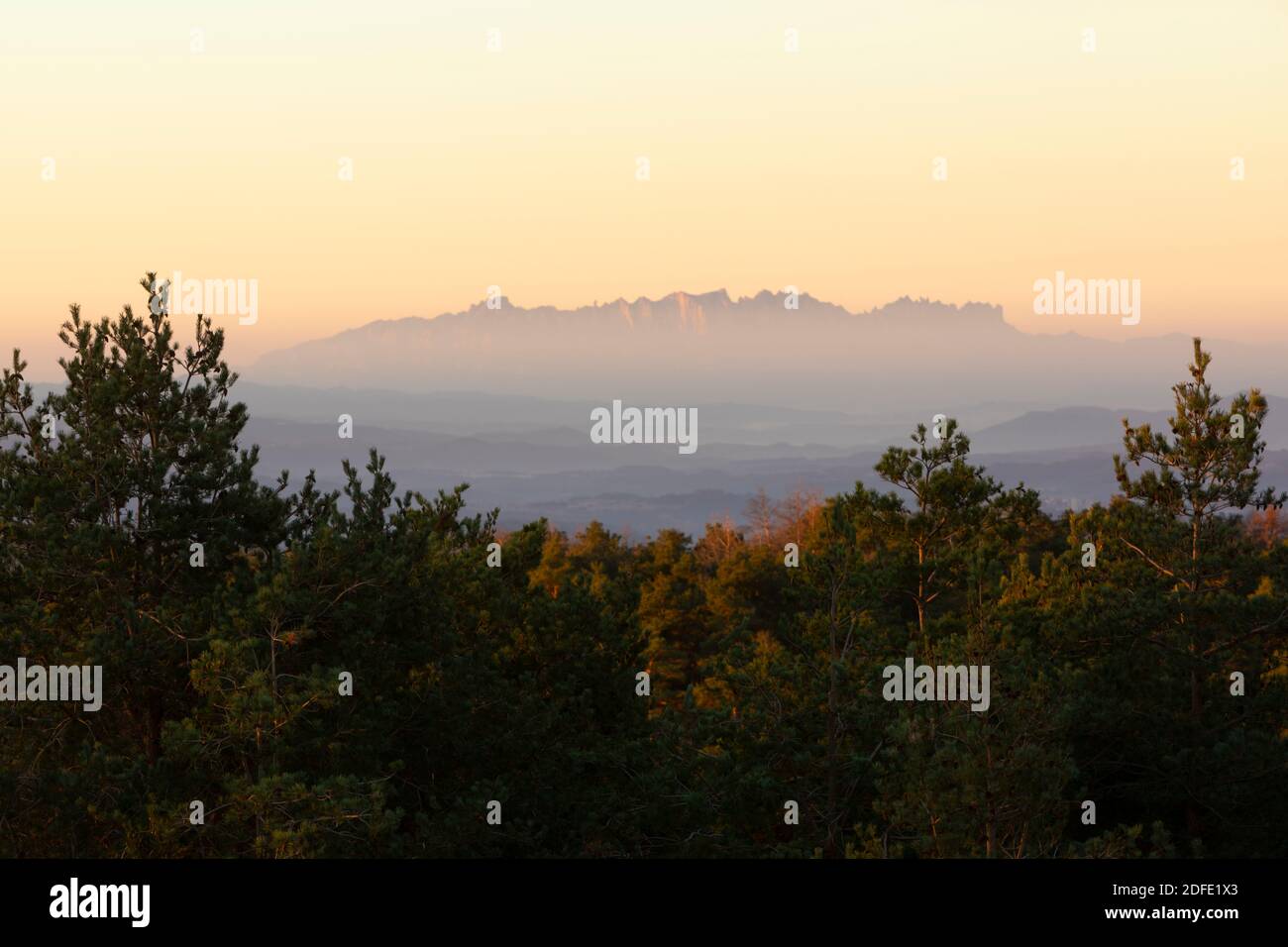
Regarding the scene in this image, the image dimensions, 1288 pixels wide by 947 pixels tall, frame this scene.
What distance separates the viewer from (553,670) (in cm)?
2608

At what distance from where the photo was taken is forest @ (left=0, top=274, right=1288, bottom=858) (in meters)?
18.1

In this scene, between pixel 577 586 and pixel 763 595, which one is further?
pixel 763 595

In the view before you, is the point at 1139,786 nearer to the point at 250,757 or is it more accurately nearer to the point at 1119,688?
the point at 1119,688

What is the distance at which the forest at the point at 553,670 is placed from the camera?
59.5 feet

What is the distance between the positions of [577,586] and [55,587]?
1036cm

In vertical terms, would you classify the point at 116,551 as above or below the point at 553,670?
above

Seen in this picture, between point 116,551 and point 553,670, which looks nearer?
point 116,551

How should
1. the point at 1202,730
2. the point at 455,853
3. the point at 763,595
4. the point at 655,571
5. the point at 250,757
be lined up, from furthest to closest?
the point at 655,571, the point at 763,595, the point at 1202,730, the point at 455,853, the point at 250,757
